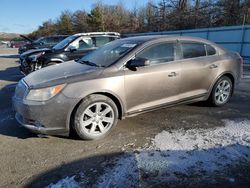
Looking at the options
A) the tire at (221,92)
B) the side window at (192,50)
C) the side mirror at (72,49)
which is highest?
the side window at (192,50)

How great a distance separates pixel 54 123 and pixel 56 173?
2.82 feet

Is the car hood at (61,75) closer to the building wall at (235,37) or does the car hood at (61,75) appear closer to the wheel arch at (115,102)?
the wheel arch at (115,102)

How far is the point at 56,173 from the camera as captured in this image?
10.4 ft

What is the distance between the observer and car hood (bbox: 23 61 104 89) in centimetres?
391

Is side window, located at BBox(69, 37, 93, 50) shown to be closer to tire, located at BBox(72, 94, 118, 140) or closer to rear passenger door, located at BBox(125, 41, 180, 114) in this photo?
rear passenger door, located at BBox(125, 41, 180, 114)

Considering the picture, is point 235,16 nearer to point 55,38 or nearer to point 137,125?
point 55,38

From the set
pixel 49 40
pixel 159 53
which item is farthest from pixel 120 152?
pixel 49 40

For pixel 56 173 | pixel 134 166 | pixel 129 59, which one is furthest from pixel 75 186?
pixel 129 59

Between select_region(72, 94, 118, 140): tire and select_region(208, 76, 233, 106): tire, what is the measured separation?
7.93 ft

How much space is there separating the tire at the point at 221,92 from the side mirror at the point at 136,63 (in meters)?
1.98

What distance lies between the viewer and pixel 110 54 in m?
4.80

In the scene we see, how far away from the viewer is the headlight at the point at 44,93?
3781 millimetres

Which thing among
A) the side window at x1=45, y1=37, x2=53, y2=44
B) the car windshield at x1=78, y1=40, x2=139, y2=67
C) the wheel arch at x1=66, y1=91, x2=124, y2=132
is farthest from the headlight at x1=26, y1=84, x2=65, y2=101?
the side window at x1=45, y1=37, x2=53, y2=44

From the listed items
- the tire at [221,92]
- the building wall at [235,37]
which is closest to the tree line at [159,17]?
the building wall at [235,37]
